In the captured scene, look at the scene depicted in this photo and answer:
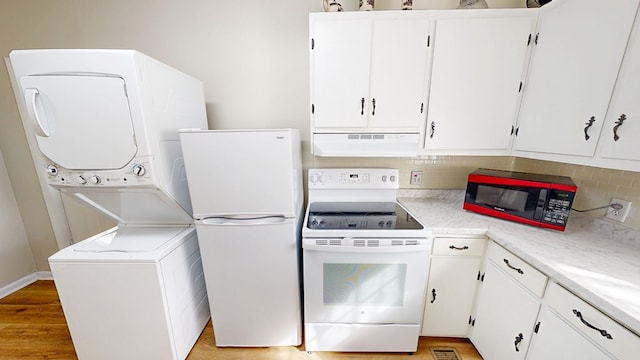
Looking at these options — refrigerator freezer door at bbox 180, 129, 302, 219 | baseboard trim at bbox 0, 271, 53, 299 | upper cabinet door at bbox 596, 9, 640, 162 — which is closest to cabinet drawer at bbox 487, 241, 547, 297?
upper cabinet door at bbox 596, 9, 640, 162

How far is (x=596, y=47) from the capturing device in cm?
112

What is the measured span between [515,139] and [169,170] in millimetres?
2316

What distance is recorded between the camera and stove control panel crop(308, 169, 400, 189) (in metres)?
1.86

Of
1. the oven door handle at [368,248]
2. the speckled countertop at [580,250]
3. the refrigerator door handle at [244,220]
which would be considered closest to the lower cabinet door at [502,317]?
the speckled countertop at [580,250]

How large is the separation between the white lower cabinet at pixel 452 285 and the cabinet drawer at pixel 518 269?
0.08 meters

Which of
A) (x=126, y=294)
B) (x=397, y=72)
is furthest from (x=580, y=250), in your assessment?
(x=126, y=294)

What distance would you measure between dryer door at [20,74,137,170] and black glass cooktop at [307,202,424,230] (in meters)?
1.15

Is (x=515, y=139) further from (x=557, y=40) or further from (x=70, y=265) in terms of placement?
(x=70, y=265)

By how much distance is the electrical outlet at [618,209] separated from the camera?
124 centimetres

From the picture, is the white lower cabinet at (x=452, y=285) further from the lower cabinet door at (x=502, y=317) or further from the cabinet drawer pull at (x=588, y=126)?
the cabinet drawer pull at (x=588, y=126)

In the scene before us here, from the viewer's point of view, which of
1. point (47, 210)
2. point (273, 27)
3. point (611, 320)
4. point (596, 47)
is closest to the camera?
point (611, 320)

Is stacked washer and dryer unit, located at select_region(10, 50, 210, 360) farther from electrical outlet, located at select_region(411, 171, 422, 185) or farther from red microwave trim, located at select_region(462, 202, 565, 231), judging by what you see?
red microwave trim, located at select_region(462, 202, 565, 231)

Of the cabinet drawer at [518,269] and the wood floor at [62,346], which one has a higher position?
the cabinet drawer at [518,269]

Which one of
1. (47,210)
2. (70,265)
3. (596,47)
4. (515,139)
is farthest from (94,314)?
(596,47)
